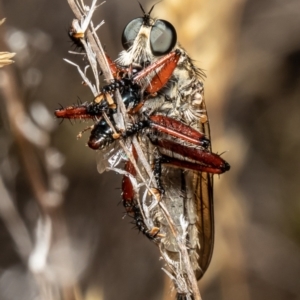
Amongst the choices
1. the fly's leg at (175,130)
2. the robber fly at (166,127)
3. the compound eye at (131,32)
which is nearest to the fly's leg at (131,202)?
the robber fly at (166,127)

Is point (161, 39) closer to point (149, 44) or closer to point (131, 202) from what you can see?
point (149, 44)

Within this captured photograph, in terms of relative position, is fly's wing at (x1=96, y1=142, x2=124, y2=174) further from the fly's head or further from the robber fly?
the fly's head

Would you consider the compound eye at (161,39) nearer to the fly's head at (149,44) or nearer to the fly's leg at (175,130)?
the fly's head at (149,44)

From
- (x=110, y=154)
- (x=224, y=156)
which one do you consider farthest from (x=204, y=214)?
(x=224, y=156)

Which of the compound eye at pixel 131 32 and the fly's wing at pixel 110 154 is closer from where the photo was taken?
the fly's wing at pixel 110 154

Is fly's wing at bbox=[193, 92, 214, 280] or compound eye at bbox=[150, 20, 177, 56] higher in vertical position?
compound eye at bbox=[150, 20, 177, 56]

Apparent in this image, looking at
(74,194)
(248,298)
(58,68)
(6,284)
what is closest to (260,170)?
(248,298)

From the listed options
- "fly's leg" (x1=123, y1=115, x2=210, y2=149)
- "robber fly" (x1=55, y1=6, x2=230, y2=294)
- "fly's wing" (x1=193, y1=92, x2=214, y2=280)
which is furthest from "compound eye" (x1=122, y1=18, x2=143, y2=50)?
"fly's wing" (x1=193, y1=92, x2=214, y2=280)
